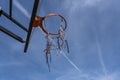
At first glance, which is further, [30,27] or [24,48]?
[24,48]

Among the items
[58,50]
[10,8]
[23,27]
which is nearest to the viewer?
[10,8]

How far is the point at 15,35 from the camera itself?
10406 mm

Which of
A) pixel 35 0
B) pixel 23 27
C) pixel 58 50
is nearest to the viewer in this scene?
pixel 35 0

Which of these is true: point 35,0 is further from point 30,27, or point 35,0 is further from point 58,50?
point 58,50

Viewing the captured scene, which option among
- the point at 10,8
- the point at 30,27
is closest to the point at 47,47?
the point at 30,27

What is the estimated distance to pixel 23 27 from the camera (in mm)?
9984

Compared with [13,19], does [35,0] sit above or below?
below

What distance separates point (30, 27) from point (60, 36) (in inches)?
76.1

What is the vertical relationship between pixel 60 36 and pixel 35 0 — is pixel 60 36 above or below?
above

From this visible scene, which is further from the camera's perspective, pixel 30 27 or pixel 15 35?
pixel 15 35

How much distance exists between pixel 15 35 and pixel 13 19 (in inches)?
31.6

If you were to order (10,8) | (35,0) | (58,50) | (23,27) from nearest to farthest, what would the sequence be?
1. (35,0)
2. (10,8)
3. (23,27)
4. (58,50)

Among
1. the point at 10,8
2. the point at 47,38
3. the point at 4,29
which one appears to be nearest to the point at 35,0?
the point at 10,8

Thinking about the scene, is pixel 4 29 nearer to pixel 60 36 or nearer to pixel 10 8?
pixel 10 8
